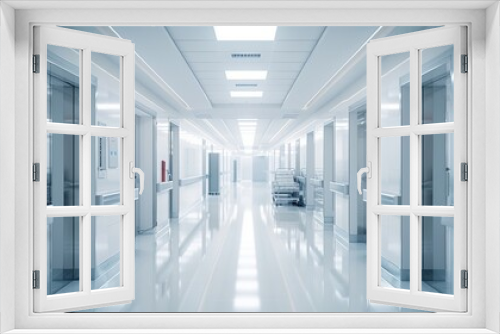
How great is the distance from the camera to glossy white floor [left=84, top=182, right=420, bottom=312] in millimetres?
4156

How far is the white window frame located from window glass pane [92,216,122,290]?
195cm

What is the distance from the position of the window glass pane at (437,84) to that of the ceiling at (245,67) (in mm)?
545

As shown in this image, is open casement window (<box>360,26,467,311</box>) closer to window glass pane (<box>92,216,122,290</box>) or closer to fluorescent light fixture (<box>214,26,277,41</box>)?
fluorescent light fixture (<box>214,26,277,41</box>)

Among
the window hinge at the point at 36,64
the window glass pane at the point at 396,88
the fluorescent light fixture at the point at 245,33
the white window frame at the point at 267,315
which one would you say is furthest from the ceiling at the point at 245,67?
the window hinge at the point at 36,64

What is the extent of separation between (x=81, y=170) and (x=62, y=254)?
7.59ft

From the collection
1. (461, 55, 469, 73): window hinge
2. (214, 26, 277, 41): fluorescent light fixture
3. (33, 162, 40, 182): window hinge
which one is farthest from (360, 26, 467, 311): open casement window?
(33, 162, 40, 182): window hinge

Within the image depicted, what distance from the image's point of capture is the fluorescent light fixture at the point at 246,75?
804 centimetres

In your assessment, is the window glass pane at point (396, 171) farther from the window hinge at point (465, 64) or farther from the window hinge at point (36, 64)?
the window hinge at point (36, 64)

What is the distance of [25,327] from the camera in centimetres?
296

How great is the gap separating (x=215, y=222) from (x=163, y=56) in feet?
18.7

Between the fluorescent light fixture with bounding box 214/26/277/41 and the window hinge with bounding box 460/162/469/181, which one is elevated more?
the fluorescent light fixture with bounding box 214/26/277/41

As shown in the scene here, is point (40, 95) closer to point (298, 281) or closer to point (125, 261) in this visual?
point (125, 261)

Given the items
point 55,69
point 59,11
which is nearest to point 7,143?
point 59,11

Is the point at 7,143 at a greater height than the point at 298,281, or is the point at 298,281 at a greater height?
the point at 7,143
